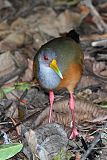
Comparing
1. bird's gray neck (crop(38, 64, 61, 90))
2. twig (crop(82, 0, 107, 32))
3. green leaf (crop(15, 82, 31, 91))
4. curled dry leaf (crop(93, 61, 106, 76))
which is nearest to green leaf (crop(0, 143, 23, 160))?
bird's gray neck (crop(38, 64, 61, 90))

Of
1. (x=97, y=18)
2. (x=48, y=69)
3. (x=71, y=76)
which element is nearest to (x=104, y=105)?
(x=71, y=76)

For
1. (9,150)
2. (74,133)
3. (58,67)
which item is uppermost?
(58,67)

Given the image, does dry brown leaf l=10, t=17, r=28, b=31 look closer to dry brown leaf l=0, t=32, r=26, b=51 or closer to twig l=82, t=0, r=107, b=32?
dry brown leaf l=0, t=32, r=26, b=51

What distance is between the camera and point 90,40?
19.4ft

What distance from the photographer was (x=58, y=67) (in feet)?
14.0

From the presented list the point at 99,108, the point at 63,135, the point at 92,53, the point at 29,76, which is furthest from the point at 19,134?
the point at 92,53

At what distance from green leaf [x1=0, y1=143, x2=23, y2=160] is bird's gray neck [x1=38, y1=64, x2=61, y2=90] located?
694 mm

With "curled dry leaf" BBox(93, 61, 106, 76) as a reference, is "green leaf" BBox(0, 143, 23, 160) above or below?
below

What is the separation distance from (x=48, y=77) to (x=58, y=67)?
0.12 meters

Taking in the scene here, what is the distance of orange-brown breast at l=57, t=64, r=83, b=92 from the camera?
436 cm

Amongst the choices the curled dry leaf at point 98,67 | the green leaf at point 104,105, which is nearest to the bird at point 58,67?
the green leaf at point 104,105

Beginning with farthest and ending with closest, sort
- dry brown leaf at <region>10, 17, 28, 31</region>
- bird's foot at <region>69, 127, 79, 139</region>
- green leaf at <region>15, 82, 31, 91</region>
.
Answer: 1. dry brown leaf at <region>10, 17, 28, 31</region>
2. green leaf at <region>15, 82, 31, 91</region>
3. bird's foot at <region>69, 127, 79, 139</region>

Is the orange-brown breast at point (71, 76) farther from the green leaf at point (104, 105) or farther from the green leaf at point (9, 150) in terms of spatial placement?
the green leaf at point (9, 150)

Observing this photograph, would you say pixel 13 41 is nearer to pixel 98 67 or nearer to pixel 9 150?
pixel 98 67
